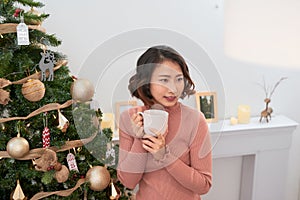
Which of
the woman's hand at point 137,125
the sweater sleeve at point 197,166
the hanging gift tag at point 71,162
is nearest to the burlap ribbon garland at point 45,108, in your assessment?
the hanging gift tag at point 71,162

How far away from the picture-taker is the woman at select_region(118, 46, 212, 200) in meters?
1.01

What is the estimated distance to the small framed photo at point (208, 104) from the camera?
43.2 inches

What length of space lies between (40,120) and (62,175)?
20cm

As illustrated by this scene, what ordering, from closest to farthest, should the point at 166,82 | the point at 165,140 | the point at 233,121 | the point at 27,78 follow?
the point at 166,82 < the point at 165,140 < the point at 27,78 < the point at 233,121

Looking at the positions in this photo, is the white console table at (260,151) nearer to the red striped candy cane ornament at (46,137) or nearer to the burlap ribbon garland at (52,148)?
the burlap ribbon garland at (52,148)

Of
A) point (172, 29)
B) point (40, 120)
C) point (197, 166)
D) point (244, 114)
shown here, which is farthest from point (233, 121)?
point (40, 120)

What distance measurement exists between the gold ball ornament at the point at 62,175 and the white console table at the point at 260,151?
846mm

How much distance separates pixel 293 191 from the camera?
2357mm

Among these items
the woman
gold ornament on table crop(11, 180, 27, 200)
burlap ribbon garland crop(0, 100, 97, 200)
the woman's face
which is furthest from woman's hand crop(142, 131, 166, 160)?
gold ornament on table crop(11, 180, 27, 200)

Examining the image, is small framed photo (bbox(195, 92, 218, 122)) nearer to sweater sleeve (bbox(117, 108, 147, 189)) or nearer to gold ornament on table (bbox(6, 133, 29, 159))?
sweater sleeve (bbox(117, 108, 147, 189))

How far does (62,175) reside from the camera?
4.20 feet

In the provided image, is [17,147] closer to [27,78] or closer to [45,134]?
[45,134]

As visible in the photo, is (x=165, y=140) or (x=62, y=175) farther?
(x=62, y=175)

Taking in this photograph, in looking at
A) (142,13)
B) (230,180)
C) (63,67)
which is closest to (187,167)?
(63,67)
